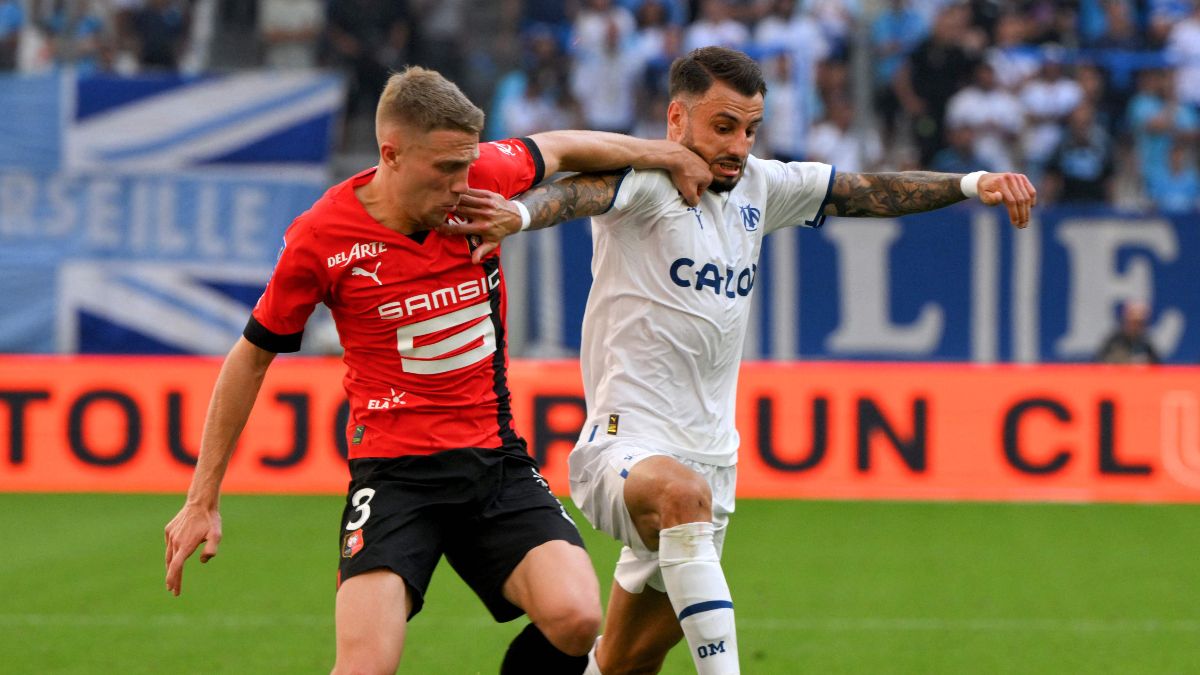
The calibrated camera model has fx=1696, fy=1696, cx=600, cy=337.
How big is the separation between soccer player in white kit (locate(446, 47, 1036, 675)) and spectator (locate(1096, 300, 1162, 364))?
9.16 metres

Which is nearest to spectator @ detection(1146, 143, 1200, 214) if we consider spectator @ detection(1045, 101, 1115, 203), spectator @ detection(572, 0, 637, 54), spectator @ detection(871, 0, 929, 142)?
spectator @ detection(1045, 101, 1115, 203)

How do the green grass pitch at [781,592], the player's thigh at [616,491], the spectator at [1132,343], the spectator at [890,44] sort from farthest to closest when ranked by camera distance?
1. the spectator at [890,44]
2. the spectator at [1132,343]
3. the green grass pitch at [781,592]
4. the player's thigh at [616,491]

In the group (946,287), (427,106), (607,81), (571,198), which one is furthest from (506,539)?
(607,81)

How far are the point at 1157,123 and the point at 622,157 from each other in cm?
1142

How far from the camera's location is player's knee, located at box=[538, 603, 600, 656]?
15.5 ft

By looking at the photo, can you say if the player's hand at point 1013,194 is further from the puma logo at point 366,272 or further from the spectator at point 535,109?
the spectator at point 535,109

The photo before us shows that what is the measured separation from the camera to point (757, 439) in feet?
38.0

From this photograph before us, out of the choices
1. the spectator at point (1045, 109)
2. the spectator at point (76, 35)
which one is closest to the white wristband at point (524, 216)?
the spectator at point (1045, 109)

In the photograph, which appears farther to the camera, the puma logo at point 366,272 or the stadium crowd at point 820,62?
the stadium crowd at point 820,62

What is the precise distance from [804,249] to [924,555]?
564 cm

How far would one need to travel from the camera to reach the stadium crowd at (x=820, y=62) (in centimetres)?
1536

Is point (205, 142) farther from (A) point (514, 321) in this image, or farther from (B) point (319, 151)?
(A) point (514, 321)

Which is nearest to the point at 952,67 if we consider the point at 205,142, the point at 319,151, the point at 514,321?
the point at 514,321

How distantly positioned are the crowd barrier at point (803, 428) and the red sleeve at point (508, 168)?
250 inches
